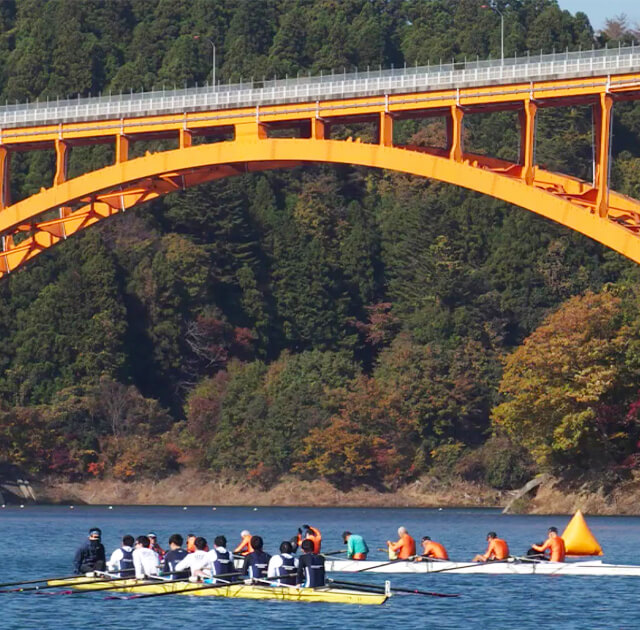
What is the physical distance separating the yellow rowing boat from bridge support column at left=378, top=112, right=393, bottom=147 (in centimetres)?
2054

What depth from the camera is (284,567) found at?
38.7 meters

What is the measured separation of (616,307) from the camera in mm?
84562

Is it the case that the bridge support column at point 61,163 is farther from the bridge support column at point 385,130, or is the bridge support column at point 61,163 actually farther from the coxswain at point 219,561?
the coxswain at point 219,561

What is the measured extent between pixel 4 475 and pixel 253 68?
176 feet

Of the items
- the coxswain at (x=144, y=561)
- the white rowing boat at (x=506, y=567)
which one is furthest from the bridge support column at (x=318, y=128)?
the coxswain at (x=144, y=561)

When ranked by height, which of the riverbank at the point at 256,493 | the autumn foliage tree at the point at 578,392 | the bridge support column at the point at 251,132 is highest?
the bridge support column at the point at 251,132

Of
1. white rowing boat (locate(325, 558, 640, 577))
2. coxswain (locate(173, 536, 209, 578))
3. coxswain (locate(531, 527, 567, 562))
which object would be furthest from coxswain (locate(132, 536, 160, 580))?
coxswain (locate(531, 527, 567, 562))

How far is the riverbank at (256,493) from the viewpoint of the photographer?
100 meters

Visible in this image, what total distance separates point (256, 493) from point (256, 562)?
64481 millimetres

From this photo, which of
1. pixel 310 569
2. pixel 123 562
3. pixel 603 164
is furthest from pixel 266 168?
pixel 310 569

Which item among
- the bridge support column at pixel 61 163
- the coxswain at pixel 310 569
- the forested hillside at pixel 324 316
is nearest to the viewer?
the coxswain at pixel 310 569

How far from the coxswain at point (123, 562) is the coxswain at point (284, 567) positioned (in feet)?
13.4

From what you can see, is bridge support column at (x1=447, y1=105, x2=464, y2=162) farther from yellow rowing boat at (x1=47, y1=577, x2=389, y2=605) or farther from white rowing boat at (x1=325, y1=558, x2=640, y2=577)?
yellow rowing boat at (x1=47, y1=577, x2=389, y2=605)

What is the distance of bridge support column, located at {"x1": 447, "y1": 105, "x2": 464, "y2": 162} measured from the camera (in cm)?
5472
